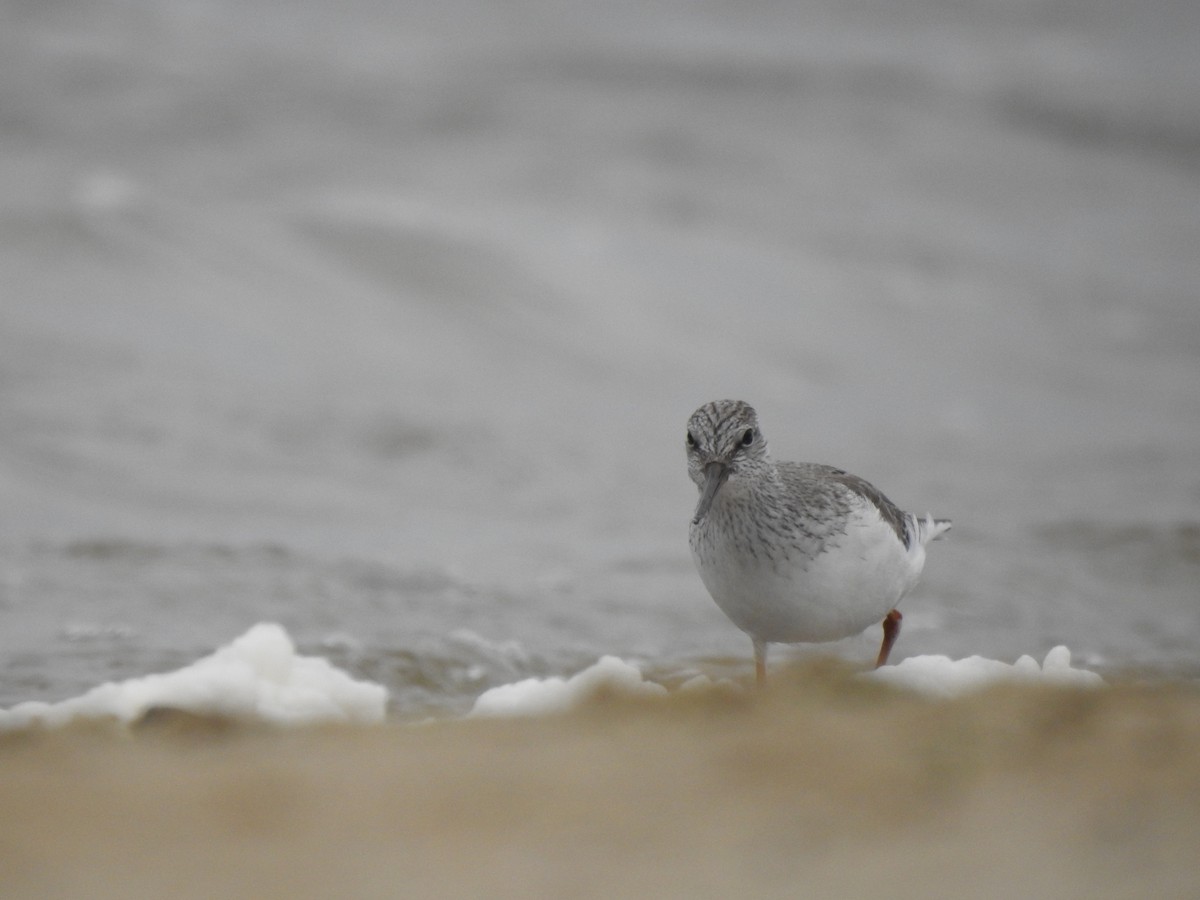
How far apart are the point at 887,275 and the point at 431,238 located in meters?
4.74

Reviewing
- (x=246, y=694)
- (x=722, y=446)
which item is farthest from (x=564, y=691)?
(x=246, y=694)

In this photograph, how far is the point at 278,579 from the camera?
756cm

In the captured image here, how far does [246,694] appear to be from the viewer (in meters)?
4.74

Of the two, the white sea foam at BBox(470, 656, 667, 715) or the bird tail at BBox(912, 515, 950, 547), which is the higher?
the bird tail at BBox(912, 515, 950, 547)

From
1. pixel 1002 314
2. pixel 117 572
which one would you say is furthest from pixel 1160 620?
pixel 1002 314

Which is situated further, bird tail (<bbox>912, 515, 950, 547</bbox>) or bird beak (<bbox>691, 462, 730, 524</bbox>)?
bird tail (<bbox>912, 515, 950, 547</bbox>)

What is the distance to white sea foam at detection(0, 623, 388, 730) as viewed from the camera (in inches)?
179

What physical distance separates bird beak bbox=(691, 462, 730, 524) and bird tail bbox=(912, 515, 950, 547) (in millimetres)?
1120

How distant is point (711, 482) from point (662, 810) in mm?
2077

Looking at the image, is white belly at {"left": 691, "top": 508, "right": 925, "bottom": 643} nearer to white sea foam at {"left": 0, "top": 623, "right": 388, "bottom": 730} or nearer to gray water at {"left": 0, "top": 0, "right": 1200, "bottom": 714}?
white sea foam at {"left": 0, "top": 623, "right": 388, "bottom": 730}

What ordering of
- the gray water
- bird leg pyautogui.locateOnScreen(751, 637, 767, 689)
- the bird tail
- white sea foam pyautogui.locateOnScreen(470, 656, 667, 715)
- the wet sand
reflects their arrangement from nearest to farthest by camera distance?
the wet sand
white sea foam pyautogui.locateOnScreen(470, 656, 667, 715)
bird leg pyautogui.locateOnScreen(751, 637, 767, 689)
the bird tail
the gray water

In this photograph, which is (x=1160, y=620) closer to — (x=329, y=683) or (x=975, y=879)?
(x=329, y=683)

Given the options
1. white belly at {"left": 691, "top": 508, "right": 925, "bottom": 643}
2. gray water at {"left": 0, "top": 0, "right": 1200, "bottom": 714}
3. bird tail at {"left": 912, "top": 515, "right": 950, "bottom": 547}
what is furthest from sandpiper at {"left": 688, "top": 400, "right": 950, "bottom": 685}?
gray water at {"left": 0, "top": 0, "right": 1200, "bottom": 714}

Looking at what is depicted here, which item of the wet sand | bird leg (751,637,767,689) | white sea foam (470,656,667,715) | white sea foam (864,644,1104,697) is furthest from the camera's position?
bird leg (751,637,767,689)
